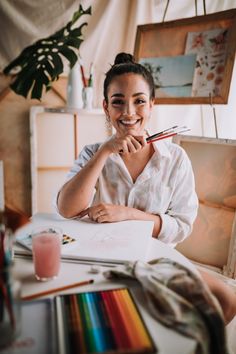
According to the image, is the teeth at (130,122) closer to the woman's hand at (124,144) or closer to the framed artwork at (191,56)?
the woman's hand at (124,144)

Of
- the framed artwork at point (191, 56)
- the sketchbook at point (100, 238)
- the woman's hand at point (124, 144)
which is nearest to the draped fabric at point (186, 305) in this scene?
the sketchbook at point (100, 238)

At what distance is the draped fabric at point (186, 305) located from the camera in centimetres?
50

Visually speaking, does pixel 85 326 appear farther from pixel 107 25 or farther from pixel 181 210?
pixel 107 25

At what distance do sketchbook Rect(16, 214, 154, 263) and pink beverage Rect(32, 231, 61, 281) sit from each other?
8 centimetres

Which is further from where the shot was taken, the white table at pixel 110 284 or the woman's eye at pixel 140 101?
the woman's eye at pixel 140 101

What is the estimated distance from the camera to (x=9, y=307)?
46cm

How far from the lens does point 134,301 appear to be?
0.56 meters

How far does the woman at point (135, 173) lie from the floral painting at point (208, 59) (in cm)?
38

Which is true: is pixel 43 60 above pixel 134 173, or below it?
above

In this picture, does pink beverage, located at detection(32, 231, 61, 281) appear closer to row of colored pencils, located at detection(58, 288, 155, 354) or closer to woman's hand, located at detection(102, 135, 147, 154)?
row of colored pencils, located at detection(58, 288, 155, 354)

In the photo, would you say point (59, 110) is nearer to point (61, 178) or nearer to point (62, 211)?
point (61, 178)

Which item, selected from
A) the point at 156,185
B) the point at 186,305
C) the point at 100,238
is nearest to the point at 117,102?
the point at 156,185

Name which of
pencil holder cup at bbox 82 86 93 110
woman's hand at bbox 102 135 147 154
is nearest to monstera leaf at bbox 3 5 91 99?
pencil holder cup at bbox 82 86 93 110

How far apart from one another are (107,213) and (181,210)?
0.33 meters
